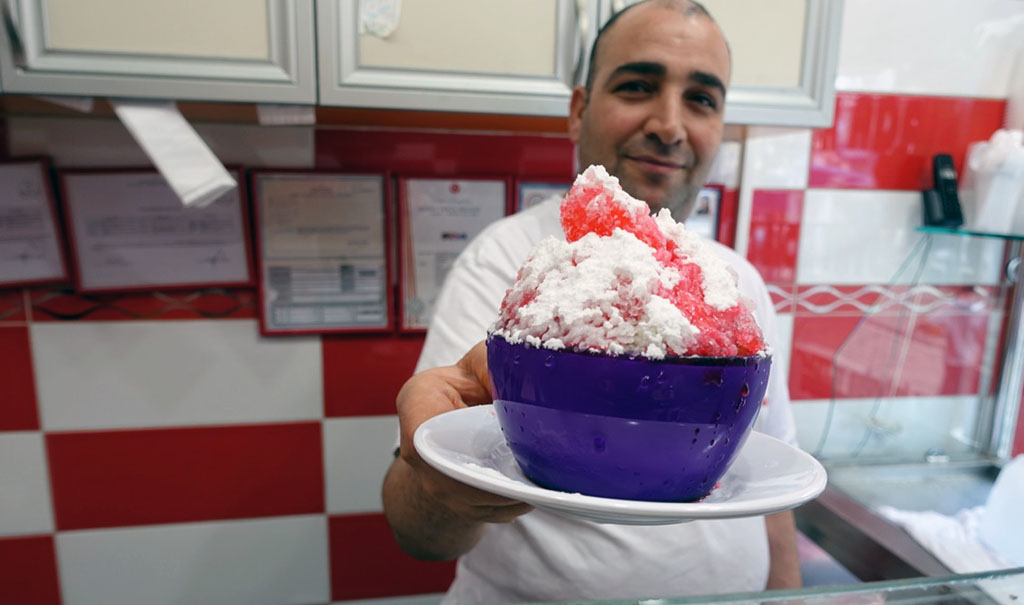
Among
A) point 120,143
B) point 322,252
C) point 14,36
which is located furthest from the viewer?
point 322,252

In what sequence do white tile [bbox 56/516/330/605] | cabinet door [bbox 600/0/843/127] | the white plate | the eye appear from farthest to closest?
white tile [bbox 56/516/330/605], cabinet door [bbox 600/0/843/127], the eye, the white plate

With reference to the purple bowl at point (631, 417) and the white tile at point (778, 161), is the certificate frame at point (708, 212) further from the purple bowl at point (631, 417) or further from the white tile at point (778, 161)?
the purple bowl at point (631, 417)

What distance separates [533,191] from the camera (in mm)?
1416

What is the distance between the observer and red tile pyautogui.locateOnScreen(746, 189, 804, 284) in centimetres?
151

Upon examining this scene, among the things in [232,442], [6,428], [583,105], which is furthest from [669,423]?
[6,428]

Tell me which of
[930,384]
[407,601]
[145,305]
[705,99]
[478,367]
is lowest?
[407,601]

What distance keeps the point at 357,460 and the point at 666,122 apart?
1034 mm

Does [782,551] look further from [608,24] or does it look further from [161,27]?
[161,27]

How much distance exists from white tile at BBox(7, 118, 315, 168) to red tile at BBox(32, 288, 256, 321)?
0.28 metres

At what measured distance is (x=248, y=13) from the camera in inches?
37.2

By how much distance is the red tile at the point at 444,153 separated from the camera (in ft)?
4.37

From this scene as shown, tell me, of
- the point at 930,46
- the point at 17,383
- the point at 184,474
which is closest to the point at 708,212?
the point at 930,46

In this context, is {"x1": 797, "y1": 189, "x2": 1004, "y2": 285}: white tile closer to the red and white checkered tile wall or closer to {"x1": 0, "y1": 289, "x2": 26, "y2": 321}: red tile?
the red and white checkered tile wall

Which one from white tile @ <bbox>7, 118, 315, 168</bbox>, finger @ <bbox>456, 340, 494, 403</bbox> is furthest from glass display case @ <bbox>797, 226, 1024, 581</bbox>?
white tile @ <bbox>7, 118, 315, 168</bbox>
